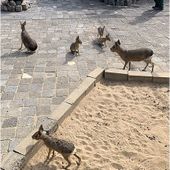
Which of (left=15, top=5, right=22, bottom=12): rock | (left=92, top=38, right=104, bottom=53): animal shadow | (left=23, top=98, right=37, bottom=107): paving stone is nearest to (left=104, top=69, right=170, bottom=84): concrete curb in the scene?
(left=92, top=38, right=104, bottom=53): animal shadow

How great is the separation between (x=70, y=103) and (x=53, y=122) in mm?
725

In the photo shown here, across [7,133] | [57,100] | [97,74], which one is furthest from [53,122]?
[97,74]

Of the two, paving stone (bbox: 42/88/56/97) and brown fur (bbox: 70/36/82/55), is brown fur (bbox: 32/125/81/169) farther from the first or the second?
brown fur (bbox: 70/36/82/55)

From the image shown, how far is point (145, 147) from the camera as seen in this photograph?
578 centimetres

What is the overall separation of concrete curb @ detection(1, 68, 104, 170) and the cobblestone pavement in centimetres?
31

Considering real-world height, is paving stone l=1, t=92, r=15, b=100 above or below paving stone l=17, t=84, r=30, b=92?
below

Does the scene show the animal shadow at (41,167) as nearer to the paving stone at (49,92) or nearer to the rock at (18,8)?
the paving stone at (49,92)

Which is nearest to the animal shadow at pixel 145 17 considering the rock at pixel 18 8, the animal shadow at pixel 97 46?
the animal shadow at pixel 97 46

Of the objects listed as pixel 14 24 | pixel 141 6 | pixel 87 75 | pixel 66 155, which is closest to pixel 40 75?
pixel 87 75

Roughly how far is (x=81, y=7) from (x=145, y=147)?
32.7 ft

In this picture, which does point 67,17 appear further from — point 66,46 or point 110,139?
point 110,139

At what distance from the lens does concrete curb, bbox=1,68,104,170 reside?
5184mm

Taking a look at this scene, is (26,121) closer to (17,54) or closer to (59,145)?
(59,145)

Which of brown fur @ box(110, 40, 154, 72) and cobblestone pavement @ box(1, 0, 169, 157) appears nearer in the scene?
cobblestone pavement @ box(1, 0, 169, 157)
